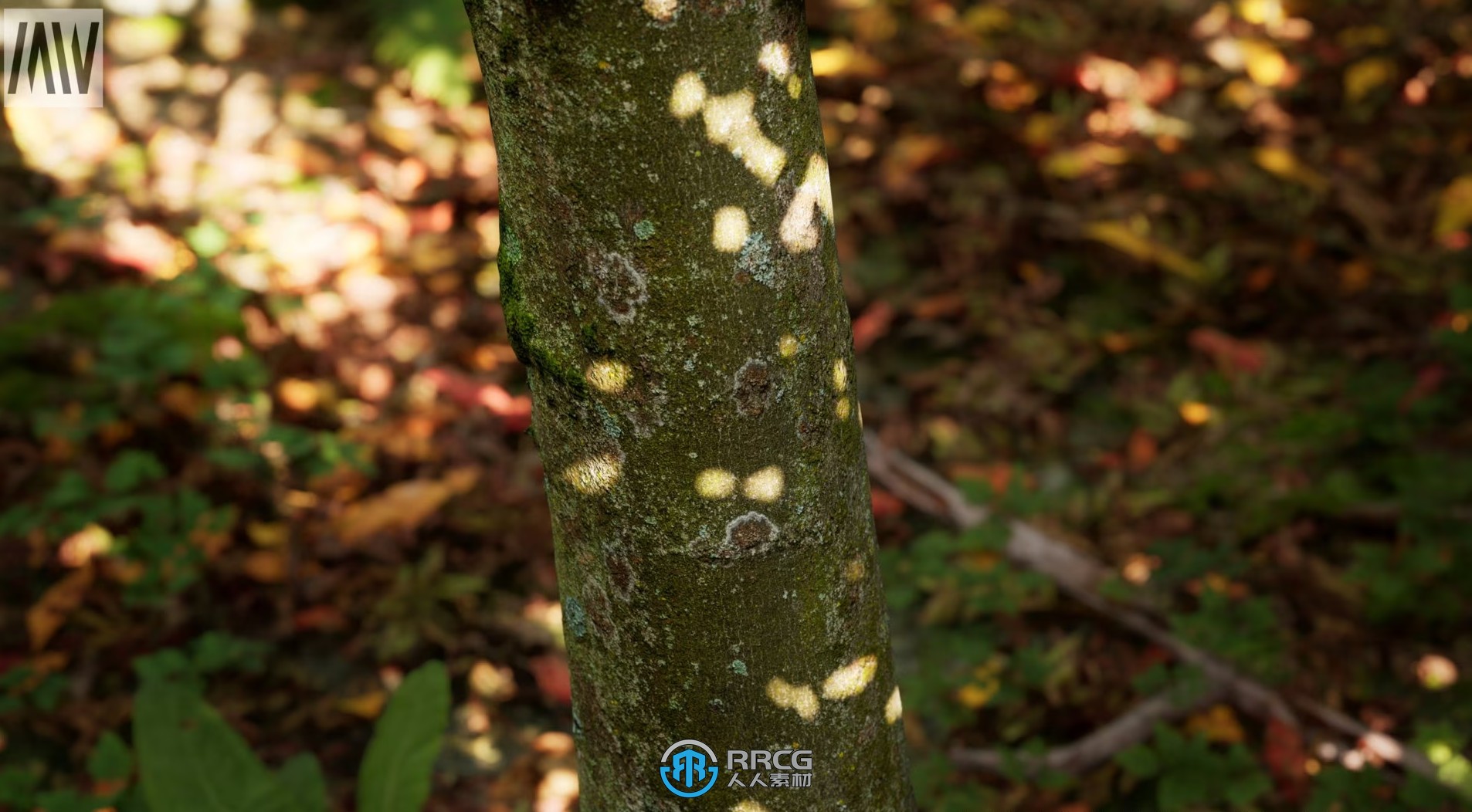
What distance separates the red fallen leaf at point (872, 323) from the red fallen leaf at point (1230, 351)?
1.04 meters

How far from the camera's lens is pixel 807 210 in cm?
104

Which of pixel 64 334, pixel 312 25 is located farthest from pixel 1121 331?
pixel 312 25

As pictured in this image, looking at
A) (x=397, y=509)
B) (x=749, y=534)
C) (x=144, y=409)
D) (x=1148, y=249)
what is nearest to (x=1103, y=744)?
(x=749, y=534)

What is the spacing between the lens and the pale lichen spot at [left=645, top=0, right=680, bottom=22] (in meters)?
0.90

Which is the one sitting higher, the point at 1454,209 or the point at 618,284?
the point at 618,284

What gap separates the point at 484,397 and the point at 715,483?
221 cm

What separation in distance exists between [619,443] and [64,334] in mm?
3252

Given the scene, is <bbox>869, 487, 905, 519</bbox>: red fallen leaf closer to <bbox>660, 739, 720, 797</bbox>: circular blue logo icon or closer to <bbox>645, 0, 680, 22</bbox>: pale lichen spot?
<bbox>660, 739, 720, 797</bbox>: circular blue logo icon

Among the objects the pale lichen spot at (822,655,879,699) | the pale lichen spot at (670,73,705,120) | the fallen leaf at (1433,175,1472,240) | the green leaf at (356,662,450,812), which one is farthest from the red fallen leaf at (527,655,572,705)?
the fallen leaf at (1433,175,1472,240)

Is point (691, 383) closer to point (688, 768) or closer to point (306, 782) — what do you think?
point (688, 768)

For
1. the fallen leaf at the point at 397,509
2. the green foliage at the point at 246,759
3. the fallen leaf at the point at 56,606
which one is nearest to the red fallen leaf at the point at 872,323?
the fallen leaf at the point at 397,509

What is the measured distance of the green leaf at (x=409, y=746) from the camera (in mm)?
2061

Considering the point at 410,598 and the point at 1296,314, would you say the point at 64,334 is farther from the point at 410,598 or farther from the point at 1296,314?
Answer: the point at 1296,314

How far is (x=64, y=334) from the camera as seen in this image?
350cm
